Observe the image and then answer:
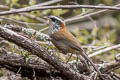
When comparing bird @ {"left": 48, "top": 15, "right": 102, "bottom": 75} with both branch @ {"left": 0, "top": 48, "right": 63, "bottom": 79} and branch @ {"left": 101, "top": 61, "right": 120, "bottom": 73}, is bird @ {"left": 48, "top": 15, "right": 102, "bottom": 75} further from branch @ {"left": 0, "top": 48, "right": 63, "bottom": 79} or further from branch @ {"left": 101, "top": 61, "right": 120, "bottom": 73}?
branch @ {"left": 0, "top": 48, "right": 63, "bottom": 79}

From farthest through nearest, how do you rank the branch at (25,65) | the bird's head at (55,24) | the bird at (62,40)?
the bird's head at (55,24) → the bird at (62,40) → the branch at (25,65)

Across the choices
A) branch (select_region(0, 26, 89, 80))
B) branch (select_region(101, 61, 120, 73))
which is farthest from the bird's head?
branch (select_region(101, 61, 120, 73))

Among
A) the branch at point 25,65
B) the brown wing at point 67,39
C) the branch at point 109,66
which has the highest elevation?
the brown wing at point 67,39

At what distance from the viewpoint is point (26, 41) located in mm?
3506

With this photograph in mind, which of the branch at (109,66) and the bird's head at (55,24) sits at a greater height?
the bird's head at (55,24)

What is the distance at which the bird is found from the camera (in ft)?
13.9

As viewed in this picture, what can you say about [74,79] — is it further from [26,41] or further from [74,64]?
[26,41]

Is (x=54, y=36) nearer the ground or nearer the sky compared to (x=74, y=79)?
nearer the sky

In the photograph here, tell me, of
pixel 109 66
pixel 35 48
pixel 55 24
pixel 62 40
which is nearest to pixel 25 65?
pixel 35 48

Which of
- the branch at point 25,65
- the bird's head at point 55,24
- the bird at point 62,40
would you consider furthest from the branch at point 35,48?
the bird's head at point 55,24

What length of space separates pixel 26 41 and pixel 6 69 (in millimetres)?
702

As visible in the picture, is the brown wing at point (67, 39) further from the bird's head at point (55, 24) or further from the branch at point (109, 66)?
the branch at point (109, 66)

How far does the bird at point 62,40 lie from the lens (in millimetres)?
4246

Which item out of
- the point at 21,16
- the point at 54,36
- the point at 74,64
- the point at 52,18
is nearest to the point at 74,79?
the point at 74,64
